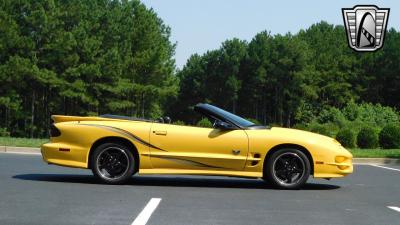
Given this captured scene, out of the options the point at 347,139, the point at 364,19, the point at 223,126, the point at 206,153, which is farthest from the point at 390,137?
the point at 206,153

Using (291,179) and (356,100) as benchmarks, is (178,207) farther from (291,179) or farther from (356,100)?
(356,100)

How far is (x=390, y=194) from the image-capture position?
1018cm

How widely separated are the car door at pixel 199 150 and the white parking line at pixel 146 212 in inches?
69.4

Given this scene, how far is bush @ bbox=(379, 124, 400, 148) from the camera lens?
28.7 m

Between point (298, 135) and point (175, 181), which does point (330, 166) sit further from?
point (175, 181)

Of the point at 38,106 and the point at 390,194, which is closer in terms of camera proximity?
the point at 390,194

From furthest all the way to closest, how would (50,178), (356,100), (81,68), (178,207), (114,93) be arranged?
(356,100) < (114,93) < (81,68) < (50,178) < (178,207)

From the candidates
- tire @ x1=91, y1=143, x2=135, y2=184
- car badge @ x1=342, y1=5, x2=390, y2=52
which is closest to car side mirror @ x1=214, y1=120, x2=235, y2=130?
tire @ x1=91, y1=143, x2=135, y2=184

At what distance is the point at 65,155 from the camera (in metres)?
10.3

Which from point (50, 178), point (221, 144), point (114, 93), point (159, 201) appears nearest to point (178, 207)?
point (159, 201)

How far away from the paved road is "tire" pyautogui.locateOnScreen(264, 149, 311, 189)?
20 centimetres

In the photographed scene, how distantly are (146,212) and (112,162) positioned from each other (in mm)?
3079

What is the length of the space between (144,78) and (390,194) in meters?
55.7

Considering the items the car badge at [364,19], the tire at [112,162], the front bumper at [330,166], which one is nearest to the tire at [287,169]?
the front bumper at [330,166]
